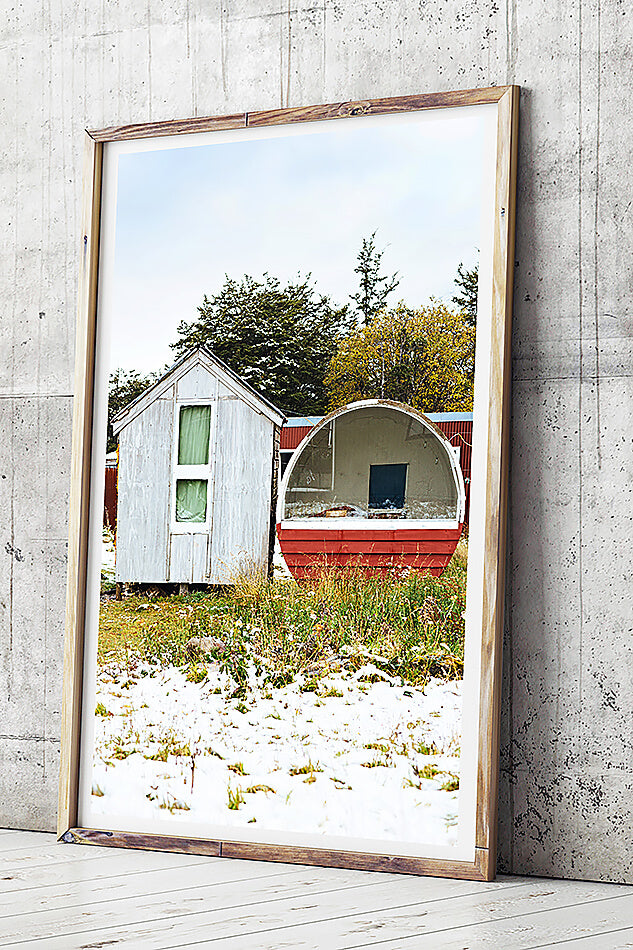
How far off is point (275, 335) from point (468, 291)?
55cm

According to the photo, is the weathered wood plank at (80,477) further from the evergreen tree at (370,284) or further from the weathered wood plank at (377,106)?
the evergreen tree at (370,284)

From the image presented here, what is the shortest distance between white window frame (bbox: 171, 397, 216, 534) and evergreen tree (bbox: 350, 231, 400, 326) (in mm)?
515

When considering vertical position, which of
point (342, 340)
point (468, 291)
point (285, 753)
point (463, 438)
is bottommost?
point (285, 753)

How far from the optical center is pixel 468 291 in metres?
2.85

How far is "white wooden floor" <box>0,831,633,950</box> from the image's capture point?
2193 mm

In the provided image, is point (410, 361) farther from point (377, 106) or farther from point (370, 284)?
point (377, 106)

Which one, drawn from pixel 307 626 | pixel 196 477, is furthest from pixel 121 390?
pixel 307 626

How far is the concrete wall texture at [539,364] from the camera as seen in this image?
8.84 ft

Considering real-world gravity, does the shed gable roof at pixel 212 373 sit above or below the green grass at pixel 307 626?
above

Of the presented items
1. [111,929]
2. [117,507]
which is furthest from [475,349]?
[111,929]

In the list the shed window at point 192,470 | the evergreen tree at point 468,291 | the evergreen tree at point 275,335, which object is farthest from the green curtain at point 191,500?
the evergreen tree at point 468,291

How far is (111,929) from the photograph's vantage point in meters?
2.24

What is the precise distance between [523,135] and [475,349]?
0.58 meters

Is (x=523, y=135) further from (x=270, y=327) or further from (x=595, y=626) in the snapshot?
(x=595, y=626)
